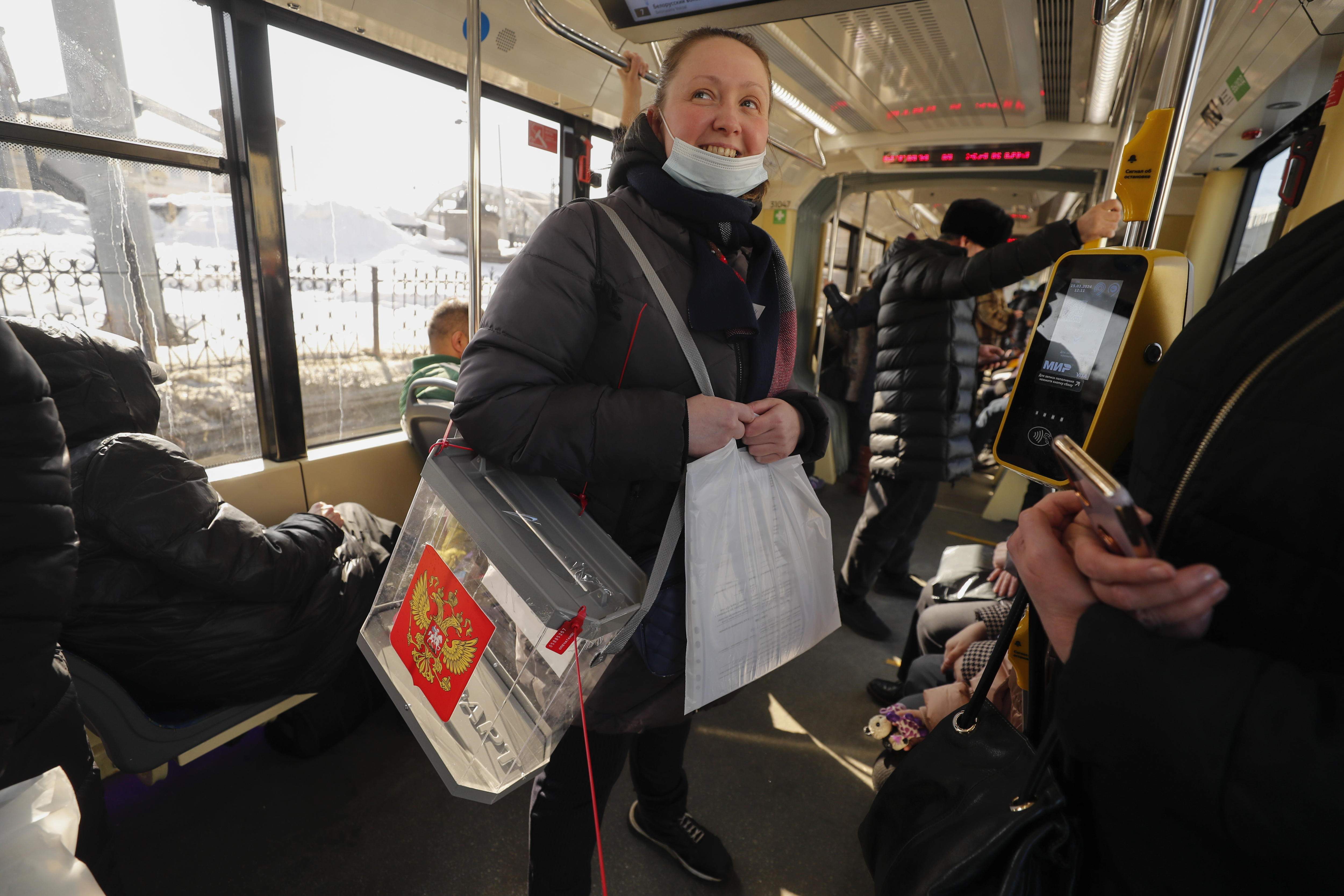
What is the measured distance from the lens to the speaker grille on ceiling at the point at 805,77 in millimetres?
3277

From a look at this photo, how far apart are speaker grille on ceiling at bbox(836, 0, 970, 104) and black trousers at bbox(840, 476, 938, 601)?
197 centimetres

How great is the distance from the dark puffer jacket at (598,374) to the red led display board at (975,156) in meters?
4.43

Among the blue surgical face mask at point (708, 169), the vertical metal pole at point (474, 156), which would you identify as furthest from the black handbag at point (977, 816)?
the vertical metal pole at point (474, 156)

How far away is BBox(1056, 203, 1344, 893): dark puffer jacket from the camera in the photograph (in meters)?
0.49

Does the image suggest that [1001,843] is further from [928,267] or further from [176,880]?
[928,267]

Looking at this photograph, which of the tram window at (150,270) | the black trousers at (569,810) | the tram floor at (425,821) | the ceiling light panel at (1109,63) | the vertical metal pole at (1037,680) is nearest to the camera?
the vertical metal pole at (1037,680)

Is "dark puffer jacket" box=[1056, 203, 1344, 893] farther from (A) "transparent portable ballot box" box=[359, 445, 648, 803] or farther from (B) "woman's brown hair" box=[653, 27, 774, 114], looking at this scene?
(B) "woman's brown hair" box=[653, 27, 774, 114]

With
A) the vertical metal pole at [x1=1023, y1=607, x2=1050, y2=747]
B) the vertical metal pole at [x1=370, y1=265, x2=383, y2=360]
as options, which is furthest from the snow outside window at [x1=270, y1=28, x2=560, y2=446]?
the vertical metal pole at [x1=1023, y1=607, x2=1050, y2=747]

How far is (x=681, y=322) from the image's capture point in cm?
111

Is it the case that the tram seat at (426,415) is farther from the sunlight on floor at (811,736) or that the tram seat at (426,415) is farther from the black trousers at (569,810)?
the sunlight on floor at (811,736)

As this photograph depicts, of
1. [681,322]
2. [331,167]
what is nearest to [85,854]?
[681,322]

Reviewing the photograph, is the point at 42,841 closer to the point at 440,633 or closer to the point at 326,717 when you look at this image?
the point at 440,633

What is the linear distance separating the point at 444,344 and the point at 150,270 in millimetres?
1085

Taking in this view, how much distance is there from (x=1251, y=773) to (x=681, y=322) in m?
0.88
